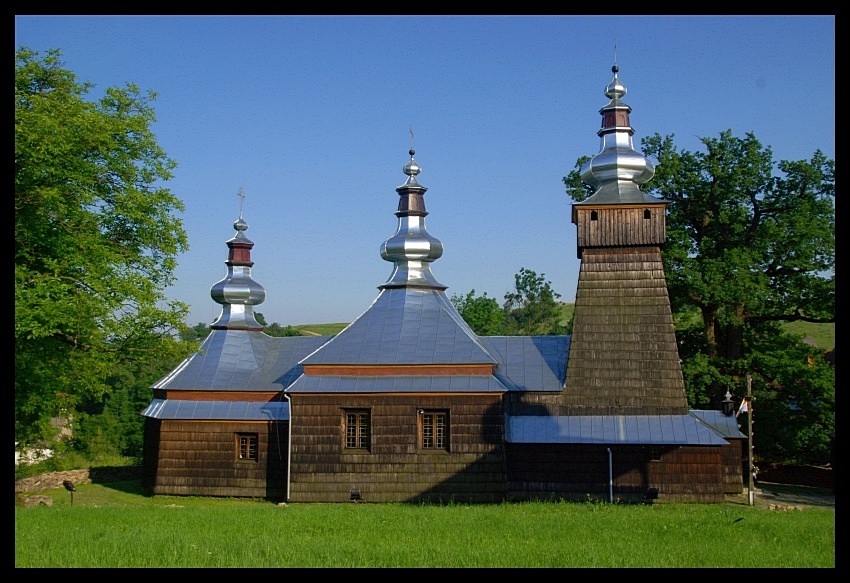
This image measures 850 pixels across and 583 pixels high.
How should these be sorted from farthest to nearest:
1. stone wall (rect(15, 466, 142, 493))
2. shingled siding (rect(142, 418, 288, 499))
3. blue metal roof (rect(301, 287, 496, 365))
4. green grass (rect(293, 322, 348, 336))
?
1. green grass (rect(293, 322, 348, 336))
2. stone wall (rect(15, 466, 142, 493))
3. shingled siding (rect(142, 418, 288, 499))
4. blue metal roof (rect(301, 287, 496, 365))

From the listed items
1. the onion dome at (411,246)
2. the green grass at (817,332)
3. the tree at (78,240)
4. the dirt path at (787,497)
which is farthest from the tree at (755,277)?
the green grass at (817,332)

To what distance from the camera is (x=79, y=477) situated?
25375mm

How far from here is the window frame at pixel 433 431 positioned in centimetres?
2050

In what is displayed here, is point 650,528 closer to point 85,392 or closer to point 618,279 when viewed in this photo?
point 618,279

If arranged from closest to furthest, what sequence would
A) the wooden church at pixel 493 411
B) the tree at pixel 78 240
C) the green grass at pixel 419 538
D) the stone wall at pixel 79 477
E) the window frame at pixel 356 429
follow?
the green grass at pixel 419 538
the tree at pixel 78 240
the wooden church at pixel 493 411
the window frame at pixel 356 429
the stone wall at pixel 79 477

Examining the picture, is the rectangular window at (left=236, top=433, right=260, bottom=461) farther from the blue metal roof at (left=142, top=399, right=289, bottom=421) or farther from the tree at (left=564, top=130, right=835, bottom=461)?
the tree at (left=564, top=130, right=835, bottom=461)

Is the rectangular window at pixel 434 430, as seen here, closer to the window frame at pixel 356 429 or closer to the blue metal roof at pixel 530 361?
the window frame at pixel 356 429

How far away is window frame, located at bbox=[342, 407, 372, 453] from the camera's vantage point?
2083 centimetres

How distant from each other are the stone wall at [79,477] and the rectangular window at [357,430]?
9.68 m

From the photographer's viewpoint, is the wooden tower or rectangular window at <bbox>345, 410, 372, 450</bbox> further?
rectangular window at <bbox>345, 410, 372, 450</bbox>

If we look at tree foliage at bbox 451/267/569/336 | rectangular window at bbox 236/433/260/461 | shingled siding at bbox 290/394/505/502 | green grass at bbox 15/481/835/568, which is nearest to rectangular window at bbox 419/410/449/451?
shingled siding at bbox 290/394/505/502

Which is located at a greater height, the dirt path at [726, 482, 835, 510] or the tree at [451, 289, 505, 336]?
the tree at [451, 289, 505, 336]

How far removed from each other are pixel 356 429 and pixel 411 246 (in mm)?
5783

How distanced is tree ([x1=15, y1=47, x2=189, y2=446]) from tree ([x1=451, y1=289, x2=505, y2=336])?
2120 centimetres
